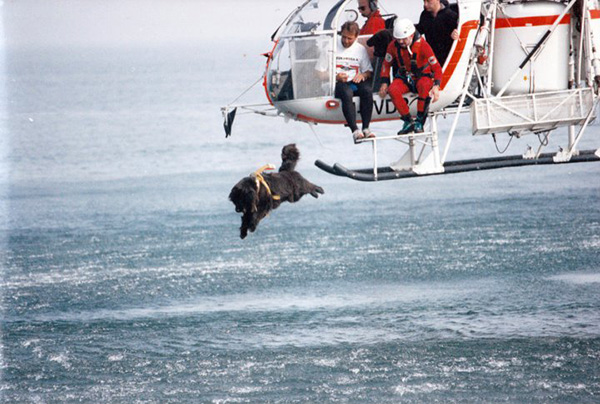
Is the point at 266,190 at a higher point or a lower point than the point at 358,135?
lower

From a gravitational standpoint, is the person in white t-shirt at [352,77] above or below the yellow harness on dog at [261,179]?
above

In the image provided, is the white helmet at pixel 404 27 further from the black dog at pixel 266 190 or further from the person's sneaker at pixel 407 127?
the black dog at pixel 266 190

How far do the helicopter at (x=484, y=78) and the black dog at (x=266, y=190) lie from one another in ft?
2.72

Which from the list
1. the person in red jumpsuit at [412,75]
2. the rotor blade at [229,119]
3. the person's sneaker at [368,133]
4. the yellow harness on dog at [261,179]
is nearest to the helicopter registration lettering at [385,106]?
the person in red jumpsuit at [412,75]

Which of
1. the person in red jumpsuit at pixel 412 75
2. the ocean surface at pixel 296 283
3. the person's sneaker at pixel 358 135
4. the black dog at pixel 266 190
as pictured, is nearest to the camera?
the black dog at pixel 266 190

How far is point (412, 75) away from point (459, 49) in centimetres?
81

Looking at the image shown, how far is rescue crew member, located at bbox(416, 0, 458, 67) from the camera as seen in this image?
12977 mm

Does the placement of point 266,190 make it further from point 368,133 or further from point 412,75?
point 412,75

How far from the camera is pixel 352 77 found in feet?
41.6

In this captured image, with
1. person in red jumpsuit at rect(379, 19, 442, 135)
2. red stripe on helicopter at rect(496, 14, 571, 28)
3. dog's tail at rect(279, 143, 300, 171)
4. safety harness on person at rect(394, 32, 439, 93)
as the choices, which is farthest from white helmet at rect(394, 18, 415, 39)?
red stripe on helicopter at rect(496, 14, 571, 28)

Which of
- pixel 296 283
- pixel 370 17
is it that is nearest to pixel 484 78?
pixel 370 17

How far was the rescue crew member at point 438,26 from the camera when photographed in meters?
13.0

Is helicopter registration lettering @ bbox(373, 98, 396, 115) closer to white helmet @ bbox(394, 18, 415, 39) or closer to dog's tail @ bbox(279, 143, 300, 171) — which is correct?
white helmet @ bbox(394, 18, 415, 39)

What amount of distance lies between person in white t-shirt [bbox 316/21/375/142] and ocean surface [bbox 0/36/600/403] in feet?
2.78
